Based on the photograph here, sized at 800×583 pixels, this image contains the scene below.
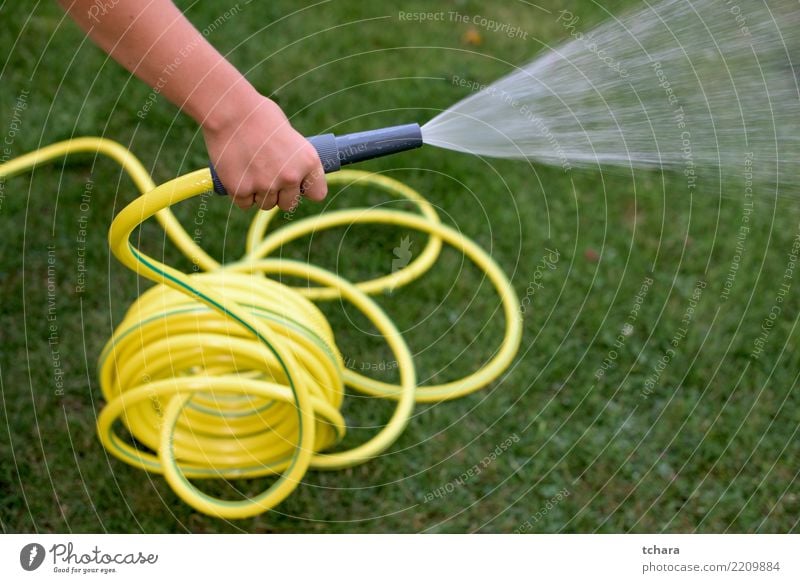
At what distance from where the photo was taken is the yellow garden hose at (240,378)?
2.22 m

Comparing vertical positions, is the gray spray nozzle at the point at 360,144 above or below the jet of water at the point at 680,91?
above

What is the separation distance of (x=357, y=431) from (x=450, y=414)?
29 centimetres

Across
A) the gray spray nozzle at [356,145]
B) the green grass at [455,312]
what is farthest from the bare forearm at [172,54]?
the green grass at [455,312]

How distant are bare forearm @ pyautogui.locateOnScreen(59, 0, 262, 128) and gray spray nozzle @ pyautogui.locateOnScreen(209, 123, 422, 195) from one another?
5.9 inches

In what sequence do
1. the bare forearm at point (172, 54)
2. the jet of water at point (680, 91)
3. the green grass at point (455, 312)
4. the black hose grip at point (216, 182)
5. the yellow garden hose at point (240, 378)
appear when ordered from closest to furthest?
the bare forearm at point (172, 54) → the black hose grip at point (216, 182) → the yellow garden hose at point (240, 378) → the green grass at point (455, 312) → the jet of water at point (680, 91)

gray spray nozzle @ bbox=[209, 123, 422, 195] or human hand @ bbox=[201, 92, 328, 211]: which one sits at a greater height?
human hand @ bbox=[201, 92, 328, 211]

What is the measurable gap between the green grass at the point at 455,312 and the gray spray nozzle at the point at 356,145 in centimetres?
102

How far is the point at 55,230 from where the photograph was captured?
3.04 metres

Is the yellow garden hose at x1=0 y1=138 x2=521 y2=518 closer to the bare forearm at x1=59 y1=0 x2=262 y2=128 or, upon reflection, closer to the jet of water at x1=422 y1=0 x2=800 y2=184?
the bare forearm at x1=59 y1=0 x2=262 y2=128

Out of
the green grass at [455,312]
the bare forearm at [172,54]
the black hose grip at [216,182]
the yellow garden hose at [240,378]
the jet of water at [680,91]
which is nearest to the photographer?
the bare forearm at [172,54]

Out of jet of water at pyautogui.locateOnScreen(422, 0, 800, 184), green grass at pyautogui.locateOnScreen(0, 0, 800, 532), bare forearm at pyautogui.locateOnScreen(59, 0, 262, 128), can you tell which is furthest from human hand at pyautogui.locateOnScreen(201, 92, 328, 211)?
jet of water at pyautogui.locateOnScreen(422, 0, 800, 184)

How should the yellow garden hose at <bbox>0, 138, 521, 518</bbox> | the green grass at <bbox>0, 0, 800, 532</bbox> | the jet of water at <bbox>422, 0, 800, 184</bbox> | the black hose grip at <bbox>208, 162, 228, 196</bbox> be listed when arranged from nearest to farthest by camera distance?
the black hose grip at <bbox>208, 162, 228, 196</bbox>, the yellow garden hose at <bbox>0, 138, 521, 518</bbox>, the green grass at <bbox>0, 0, 800, 532</bbox>, the jet of water at <bbox>422, 0, 800, 184</bbox>

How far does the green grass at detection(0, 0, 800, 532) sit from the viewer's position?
2.48 metres

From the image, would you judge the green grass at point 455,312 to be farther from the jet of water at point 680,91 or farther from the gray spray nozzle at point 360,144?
the gray spray nozzle at point 360,144
